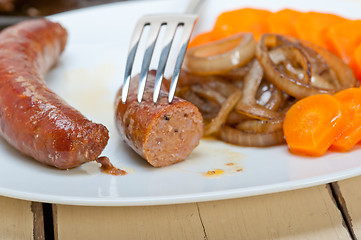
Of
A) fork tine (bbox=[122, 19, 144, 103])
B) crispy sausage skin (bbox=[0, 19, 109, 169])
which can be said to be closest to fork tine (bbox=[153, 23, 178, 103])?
fork tine (bbox=[122, 19, 144, 103])

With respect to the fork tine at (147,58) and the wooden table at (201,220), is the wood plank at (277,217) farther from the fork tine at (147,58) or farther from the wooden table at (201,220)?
the fork tine at (147,58)

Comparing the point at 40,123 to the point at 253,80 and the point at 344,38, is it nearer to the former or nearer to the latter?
the point at 253,80

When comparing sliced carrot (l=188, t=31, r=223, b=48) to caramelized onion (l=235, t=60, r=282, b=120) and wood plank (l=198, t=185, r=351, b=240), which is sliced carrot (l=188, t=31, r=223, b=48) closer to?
caramelized onion (l=235, t=60, r=282, b=120)

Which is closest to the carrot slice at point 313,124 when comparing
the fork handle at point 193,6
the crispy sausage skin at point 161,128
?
the crispy sausage skin at point 161,128

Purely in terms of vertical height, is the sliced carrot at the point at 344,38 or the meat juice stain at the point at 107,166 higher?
the sliced carrot at the point at 344,38

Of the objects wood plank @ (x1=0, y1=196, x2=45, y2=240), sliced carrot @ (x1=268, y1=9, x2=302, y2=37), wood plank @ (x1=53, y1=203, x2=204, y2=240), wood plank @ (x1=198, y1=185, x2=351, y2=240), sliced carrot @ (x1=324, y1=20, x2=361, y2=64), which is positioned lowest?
wood plank @ (x1=0, y1=196, x2=45, y2=240)

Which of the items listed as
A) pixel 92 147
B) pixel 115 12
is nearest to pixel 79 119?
pixel 92 147

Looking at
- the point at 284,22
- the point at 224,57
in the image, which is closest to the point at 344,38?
the point at 284,22
